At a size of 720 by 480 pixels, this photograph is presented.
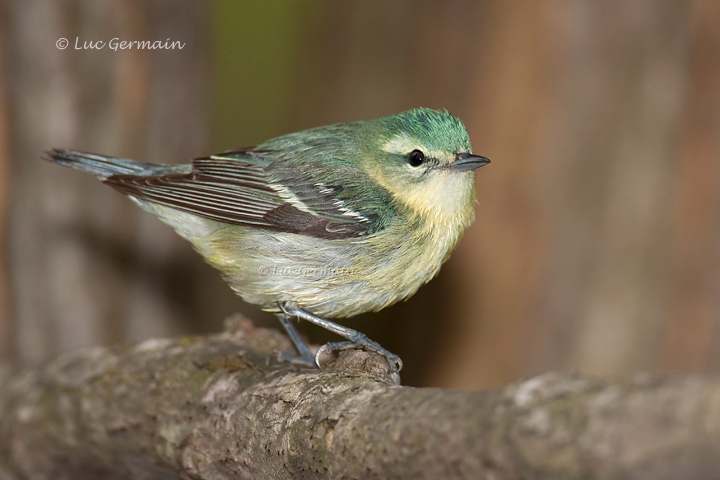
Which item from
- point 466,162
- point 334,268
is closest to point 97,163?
point 334,268

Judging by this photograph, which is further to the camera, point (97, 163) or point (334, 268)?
point (97, 163)

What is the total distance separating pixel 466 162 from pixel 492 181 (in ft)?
6.67

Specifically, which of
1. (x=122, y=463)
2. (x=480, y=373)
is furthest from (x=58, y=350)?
(x=480, y=373)

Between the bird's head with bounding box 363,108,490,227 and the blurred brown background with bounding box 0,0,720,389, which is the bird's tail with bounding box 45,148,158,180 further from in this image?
the bird's head with bounding box 363,108,490,227

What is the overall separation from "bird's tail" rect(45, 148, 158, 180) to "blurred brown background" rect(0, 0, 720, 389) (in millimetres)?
786

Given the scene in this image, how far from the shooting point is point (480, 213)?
5578mm

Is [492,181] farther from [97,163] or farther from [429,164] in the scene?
[97,163]

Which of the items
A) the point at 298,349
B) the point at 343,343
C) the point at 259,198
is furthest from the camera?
the point at 298,349

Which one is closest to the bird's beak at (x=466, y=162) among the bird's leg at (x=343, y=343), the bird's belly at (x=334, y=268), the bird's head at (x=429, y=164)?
the bird's head at (x=429, y=164)

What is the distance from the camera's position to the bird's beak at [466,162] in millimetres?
3453

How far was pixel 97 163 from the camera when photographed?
12.9ft

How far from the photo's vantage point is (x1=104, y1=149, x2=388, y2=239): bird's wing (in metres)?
3.63

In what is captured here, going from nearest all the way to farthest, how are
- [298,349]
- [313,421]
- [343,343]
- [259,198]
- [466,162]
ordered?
[313,421], [466,162], [343,343], [259,198], [298,349]

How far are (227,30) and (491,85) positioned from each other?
2.76 metres
